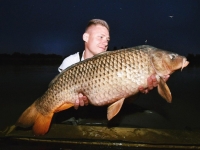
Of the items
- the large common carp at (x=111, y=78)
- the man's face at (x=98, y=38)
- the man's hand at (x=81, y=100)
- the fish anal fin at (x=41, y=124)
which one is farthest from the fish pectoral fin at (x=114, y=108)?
the man's face at (x=98, y=38)

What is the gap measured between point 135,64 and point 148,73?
13cm

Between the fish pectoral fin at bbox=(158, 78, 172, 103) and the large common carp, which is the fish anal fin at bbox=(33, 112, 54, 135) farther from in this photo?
the fish pectoral fin at bbox=(158, 78, 172, 103)

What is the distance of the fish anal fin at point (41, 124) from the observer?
2.19 m

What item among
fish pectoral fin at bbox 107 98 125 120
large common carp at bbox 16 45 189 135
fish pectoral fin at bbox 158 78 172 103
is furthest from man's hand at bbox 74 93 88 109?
fish pectoral fin at bbox 158 78 172 103

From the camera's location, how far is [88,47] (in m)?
2.89

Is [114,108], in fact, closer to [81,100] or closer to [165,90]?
[81,100]

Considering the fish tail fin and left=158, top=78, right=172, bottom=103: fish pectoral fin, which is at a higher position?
left=158, top=78, right=172, bottom=103: fish pectoral fin

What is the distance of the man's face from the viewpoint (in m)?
2.77

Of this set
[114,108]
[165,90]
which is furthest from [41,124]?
[165,90]

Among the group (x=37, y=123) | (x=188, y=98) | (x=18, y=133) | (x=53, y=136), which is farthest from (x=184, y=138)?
(x=188, y=98)

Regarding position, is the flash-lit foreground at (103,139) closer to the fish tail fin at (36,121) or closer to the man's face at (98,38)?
the fish tail fin at (36,121)

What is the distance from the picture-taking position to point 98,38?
9.10ft

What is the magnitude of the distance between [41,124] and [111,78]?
2.73 feet

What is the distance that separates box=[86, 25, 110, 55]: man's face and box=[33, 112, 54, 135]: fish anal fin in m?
1.00
